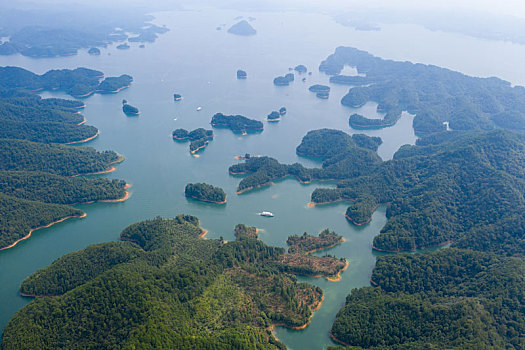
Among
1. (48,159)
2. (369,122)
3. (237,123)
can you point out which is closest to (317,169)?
(237,123)

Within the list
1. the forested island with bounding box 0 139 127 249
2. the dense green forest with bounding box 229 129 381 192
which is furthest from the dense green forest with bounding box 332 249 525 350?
the forested island with bounding box 0 139 127 249

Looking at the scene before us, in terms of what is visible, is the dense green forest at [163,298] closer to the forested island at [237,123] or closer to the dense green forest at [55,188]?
the dense green forest at [55,188]

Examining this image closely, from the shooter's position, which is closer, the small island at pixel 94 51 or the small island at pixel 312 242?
the small island at pixel 312 242

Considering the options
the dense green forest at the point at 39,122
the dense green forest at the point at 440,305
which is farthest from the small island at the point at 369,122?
the dense green forest at the point at 39,122

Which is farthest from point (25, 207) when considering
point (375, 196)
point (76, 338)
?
point (375, 196)

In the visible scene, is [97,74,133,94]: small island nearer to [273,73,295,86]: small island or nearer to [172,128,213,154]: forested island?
[172,128,213,154]: forested island

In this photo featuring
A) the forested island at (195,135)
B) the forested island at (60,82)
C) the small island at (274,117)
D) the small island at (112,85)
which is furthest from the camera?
the small island at (112,85)

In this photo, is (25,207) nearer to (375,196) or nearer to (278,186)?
(278,186)
